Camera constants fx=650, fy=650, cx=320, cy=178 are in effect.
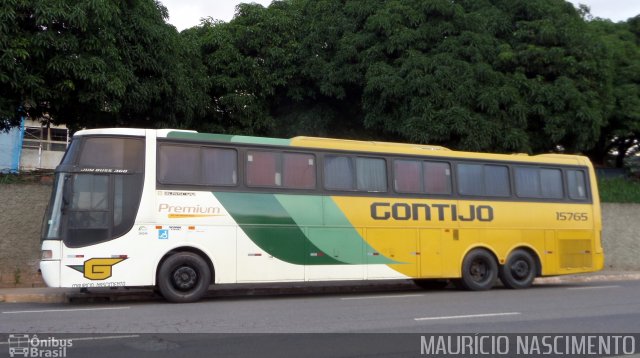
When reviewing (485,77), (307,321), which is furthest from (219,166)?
(485,77)

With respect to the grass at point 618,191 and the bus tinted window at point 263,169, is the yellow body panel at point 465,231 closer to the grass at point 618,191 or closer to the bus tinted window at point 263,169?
the bus tinted window at point 263,169

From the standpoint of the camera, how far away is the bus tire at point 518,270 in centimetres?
1612

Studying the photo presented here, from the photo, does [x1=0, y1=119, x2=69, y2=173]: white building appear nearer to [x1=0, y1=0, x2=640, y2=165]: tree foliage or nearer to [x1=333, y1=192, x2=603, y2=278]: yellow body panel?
[x1=0, y1=0, x2=640, y2=165]: tree foliage

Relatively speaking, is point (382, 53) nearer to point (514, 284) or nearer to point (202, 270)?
point (514, 284)

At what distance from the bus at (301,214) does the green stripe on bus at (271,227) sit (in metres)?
0.02

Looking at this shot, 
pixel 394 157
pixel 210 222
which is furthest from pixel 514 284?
pixel 210 222

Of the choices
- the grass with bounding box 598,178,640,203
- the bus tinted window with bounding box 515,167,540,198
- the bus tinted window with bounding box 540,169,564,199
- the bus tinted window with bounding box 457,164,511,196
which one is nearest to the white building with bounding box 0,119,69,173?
the bus tinted window with bounding box 457,164,511,196

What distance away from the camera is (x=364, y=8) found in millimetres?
20766

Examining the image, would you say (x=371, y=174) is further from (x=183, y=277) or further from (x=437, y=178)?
(x=183, y=277)

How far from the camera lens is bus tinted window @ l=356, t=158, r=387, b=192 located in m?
14.4

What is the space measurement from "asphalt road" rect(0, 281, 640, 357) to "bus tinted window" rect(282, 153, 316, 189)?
2.43 metres

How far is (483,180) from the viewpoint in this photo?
1589 centimetres

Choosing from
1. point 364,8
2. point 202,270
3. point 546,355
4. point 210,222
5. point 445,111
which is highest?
point 364,8

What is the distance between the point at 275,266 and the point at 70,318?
168 inches
